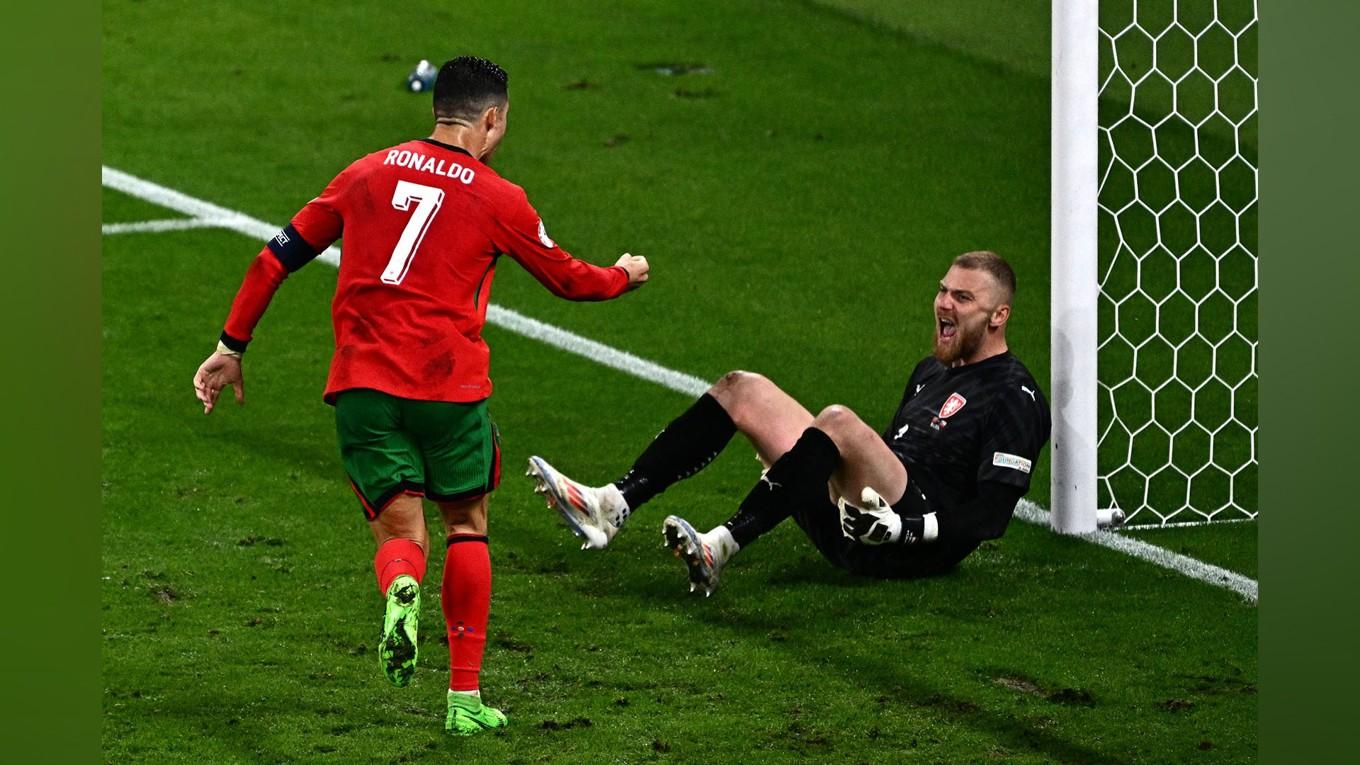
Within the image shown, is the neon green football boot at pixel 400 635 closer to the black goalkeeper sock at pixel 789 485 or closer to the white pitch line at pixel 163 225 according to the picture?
the black goalkeeper sock at pixel 789 485

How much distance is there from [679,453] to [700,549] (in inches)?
18.5

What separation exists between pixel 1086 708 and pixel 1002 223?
17.0 feet

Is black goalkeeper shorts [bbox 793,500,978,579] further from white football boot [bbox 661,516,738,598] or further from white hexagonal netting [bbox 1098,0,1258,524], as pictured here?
white hexagonal netting [bbox 1098,0,1258,524]

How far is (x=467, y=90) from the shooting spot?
175 inches

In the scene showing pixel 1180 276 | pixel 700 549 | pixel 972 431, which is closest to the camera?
pixel 700 549

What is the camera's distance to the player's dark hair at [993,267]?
5.62 metres

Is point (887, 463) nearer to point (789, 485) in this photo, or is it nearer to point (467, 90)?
point (789, 485)

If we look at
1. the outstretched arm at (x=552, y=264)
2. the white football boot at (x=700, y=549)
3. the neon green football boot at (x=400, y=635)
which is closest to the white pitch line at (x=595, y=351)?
the white football boot at (x=700, y=549)

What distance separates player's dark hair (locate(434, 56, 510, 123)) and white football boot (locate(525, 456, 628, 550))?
1160 mm

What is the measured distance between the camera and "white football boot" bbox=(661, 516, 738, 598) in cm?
525

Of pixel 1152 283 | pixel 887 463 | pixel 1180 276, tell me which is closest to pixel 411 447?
pixel 887 463

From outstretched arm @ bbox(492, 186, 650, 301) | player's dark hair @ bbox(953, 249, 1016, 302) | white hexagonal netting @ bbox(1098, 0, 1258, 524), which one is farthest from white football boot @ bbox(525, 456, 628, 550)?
white hexagonal netting @ bbox(1098, 0, 1258, 524)

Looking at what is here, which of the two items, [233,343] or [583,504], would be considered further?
[583,504]

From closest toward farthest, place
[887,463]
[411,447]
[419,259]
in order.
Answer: [419,259] < [411,447] < [887,463]
